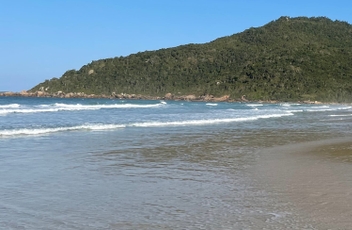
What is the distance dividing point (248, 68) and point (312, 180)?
10598 cm

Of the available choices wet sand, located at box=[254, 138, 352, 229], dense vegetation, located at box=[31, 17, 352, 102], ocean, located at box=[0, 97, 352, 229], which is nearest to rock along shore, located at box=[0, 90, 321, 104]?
dense vegetation, located at box=[31, 17, 352, 102]

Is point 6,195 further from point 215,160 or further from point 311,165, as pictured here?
point 311,165

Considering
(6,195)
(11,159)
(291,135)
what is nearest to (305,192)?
(6,195)

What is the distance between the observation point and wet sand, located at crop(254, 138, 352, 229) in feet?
18.0

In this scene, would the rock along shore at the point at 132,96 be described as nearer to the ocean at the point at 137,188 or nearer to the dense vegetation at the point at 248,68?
the dense vegetation at the point at 248,68

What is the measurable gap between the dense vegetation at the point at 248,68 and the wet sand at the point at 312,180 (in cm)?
8446

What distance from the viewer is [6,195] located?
21.1ft

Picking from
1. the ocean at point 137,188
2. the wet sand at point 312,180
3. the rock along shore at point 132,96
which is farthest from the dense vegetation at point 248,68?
the ocean at point 137,188

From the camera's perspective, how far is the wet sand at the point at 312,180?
18.0ft

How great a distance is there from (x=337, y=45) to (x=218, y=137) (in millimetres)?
118407

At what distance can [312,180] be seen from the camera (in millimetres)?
7777

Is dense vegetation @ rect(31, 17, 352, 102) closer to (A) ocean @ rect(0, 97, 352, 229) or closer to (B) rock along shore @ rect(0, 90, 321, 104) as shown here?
(B) rock along shore @ rect(0, 90, 321, 104)

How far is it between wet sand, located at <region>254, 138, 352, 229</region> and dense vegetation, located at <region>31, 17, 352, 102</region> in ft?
277

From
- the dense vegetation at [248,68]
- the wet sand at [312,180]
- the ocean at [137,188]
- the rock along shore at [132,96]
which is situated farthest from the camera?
the rock along shore at [132,96]
